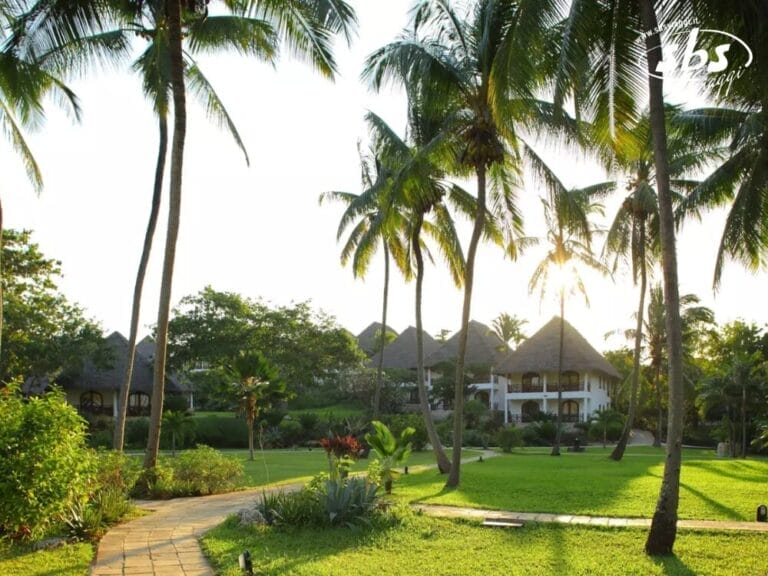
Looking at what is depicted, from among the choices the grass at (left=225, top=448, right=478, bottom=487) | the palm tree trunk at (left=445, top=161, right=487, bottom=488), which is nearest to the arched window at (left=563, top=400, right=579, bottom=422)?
the grass at (left=225, top=448, right=478, bottom=487)

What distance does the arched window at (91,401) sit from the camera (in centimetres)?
3722

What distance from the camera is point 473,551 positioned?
8.20 m

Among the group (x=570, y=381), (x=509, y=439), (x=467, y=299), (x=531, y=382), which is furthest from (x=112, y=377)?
(x=467, y=299)

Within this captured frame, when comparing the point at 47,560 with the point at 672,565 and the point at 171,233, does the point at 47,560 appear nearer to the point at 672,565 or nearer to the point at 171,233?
the point at 171,233

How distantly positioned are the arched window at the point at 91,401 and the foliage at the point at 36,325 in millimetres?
6493

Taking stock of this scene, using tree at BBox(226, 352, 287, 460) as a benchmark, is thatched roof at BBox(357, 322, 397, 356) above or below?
above

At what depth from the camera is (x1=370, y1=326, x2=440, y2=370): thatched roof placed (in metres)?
49.9

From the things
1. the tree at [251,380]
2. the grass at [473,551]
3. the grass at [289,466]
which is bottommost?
the grass at [289,466]

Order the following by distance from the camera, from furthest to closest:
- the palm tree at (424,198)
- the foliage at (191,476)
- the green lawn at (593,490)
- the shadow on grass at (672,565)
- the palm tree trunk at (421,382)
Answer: the palm tree trunk at (421,382) < the palm tree at (424,198) < the foliage at (191,476) < the green lawn at (593,490) < the shadow on grass at (672,565)

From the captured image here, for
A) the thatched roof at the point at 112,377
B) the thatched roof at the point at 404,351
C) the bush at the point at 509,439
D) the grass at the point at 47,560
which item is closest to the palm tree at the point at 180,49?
the grass at the point at 47,560

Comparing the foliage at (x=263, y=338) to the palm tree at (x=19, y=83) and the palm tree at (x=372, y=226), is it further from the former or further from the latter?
the palm tree at (x=19, y=83)

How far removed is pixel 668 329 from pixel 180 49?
9.03 m

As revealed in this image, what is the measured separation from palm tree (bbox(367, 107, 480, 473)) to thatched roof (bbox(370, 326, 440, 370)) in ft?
101

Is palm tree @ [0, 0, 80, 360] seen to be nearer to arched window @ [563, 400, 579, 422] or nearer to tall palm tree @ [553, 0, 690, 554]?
tall palm tree @ [553, 0, 690, 554]
